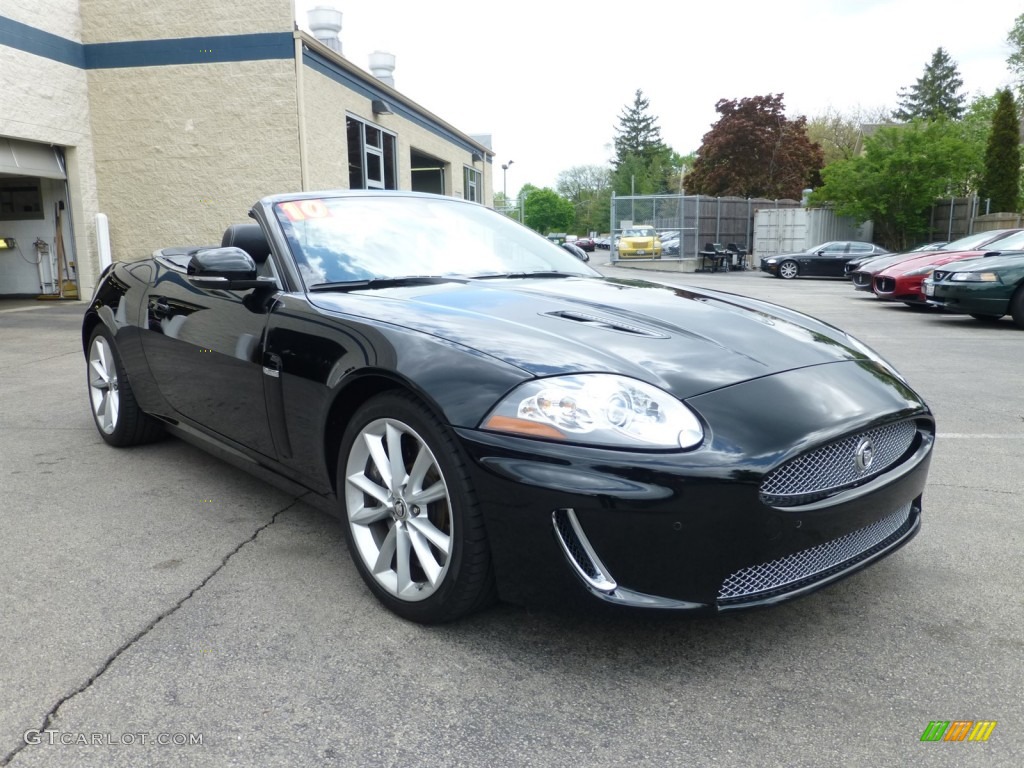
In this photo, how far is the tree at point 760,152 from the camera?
47156 mm

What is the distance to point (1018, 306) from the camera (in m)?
10.0

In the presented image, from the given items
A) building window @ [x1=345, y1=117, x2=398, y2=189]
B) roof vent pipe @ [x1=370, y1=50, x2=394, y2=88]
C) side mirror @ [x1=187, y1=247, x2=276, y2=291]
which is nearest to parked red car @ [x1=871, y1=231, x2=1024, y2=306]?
building window @ [x1=345, y1=117, x2=398, y2=189]

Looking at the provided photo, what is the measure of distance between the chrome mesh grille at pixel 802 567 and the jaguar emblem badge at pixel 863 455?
170mm

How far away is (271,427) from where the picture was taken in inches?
120

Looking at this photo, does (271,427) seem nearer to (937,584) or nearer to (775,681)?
(775,681)

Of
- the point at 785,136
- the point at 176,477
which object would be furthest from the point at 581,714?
the point at 785,136

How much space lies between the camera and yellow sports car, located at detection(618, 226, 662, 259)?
1147 inches

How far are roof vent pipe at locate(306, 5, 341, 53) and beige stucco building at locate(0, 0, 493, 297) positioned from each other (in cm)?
340

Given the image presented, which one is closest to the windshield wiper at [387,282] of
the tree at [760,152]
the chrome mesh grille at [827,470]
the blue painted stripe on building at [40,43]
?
the chrome mesh grille at [827,470]

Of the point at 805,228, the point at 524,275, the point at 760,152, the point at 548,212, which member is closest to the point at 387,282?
the point at 524,275

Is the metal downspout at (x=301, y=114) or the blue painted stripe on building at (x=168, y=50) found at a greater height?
the blue painted stripe on building at (x=168, y=50)

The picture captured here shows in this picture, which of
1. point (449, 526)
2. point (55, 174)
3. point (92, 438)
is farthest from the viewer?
point (55, 174)

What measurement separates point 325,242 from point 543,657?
1822 mm

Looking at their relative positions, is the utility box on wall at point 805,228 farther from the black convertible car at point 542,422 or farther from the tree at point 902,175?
the black convertible car at point 542,422
